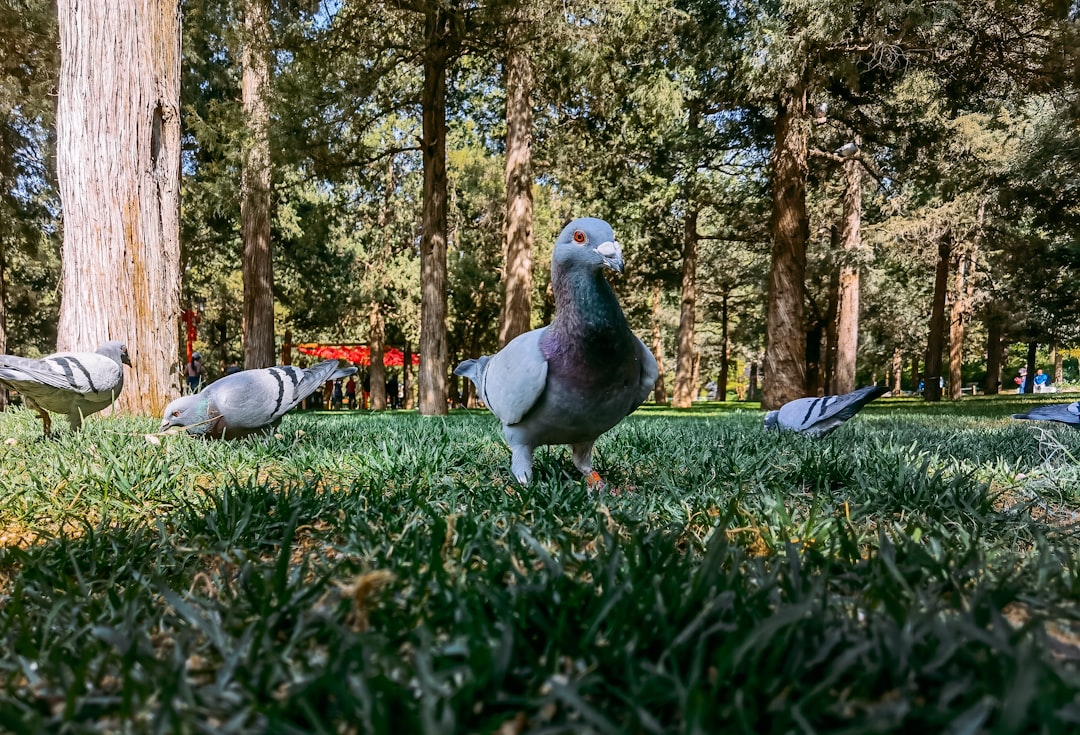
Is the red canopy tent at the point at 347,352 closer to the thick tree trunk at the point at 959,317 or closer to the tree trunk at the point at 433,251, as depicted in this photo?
the tree trunk at the point at 433,251

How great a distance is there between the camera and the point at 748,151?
44.7 ft

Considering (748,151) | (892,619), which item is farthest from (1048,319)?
(892,619)

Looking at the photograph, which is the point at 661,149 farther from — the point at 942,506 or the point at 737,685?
the point at 737,685

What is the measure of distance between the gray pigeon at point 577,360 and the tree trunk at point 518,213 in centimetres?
742

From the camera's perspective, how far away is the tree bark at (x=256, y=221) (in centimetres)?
901

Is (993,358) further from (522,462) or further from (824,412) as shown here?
(522,462)

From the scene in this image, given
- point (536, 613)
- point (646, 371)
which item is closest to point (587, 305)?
point (646, 371)

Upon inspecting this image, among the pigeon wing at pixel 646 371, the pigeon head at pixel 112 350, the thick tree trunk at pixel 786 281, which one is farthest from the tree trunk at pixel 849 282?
the pigeon head at pixel 112 350

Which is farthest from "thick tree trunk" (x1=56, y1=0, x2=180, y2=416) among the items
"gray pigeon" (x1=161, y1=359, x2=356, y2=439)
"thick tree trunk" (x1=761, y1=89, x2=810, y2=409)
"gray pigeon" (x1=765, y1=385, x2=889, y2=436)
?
"thick tree trunk" (x1=761, y1=89, x2=810, y2=409)

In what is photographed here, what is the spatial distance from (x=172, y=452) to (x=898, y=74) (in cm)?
1178

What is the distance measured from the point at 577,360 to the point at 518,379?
0.26 meters

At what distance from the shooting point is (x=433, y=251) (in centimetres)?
966

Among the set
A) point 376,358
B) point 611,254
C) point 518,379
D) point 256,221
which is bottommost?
point 376,358

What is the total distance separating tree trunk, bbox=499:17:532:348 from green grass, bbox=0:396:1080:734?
7645 millimetres
